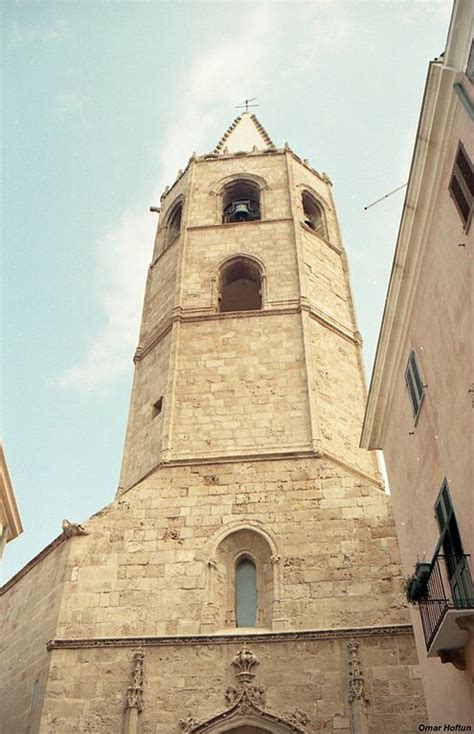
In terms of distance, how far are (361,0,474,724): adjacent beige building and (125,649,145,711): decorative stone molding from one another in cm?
393

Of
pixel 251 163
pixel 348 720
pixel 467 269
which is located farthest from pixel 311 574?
pixel 251 163

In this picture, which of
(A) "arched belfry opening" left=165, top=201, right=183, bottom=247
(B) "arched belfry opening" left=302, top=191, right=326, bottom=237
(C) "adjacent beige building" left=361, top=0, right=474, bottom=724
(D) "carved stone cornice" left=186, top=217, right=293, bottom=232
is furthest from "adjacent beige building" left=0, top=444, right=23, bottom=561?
(B) "arched belfry opening" left=302, top=191, right=326, bottom=237

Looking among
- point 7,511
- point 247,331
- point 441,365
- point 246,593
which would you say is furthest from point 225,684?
point 247,331

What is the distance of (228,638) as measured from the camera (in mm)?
10562

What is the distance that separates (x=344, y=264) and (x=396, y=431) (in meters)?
9.71

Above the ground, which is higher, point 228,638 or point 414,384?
point 414,384

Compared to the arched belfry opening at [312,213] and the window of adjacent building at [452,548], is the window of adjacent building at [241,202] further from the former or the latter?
the window of adjacent building at [452,548]

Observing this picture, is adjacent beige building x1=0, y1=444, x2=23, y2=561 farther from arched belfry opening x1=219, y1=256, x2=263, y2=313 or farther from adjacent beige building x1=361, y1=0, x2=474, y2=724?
arched belfry opening x1=219, y1=256, x2=263, y2=313

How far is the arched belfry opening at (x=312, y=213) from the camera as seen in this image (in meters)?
21.5

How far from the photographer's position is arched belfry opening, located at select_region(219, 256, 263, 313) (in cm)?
1828

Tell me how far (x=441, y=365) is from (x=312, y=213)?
47.2ft

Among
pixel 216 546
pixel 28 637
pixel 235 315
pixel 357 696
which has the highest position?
pixel 235 315

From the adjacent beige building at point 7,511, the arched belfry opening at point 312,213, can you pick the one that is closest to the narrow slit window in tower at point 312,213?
the arched belfry opening at point 312,213

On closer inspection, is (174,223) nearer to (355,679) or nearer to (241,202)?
(241,202)
